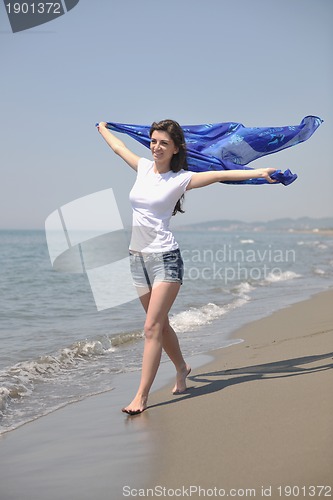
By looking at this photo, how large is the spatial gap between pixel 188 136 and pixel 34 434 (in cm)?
294

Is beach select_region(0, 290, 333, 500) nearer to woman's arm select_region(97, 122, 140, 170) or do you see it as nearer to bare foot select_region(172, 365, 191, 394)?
bare foot select_region(172, 365, 191, 394)

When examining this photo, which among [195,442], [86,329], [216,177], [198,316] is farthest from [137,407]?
[198,316]

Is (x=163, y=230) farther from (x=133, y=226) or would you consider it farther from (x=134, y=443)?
(x=134, y=443)

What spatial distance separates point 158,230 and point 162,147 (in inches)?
23.5

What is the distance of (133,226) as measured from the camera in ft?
14.1

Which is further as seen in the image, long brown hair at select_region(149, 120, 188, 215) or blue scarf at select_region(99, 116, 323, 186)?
blue scarf at select_region(99, 116, 323, 186)

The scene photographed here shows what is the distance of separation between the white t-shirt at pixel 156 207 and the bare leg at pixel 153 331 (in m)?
0.30

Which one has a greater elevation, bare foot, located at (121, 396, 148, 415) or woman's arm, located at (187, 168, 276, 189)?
woman's arm, located at (187, 168, 276, 189)

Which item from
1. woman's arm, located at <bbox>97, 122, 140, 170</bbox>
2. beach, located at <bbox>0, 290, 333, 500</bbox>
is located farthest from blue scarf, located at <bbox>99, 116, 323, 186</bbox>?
beach, located at <bbox>0, 290, 333, 500</bbox>

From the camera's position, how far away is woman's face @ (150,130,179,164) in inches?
167

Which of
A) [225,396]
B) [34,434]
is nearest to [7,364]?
[34,434]

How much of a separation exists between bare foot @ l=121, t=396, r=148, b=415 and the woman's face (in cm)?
169

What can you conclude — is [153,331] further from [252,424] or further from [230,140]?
[230,140]

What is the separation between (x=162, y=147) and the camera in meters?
4.23
